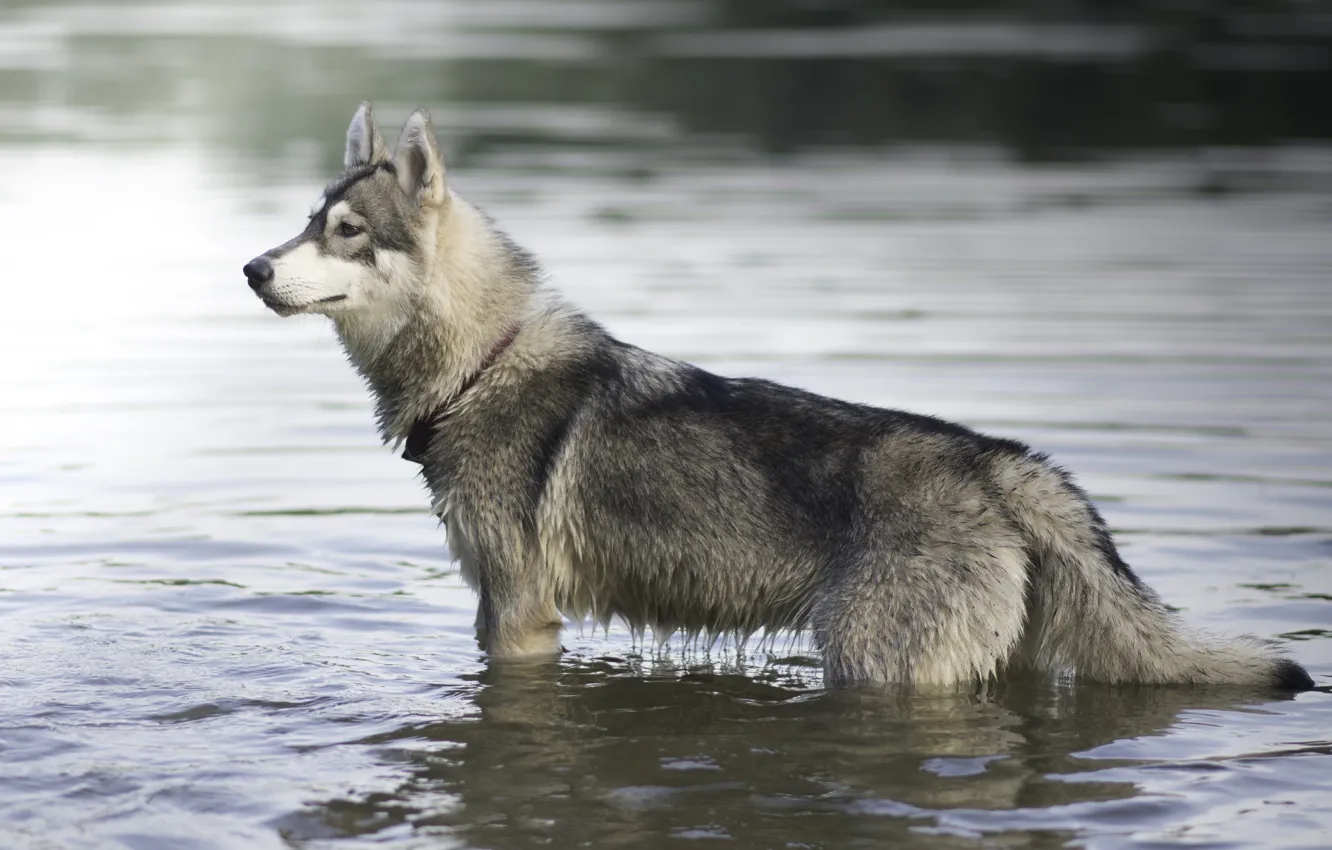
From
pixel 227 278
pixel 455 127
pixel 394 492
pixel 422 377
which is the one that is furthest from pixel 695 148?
pixel 422 377

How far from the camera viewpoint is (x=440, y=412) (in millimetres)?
7402

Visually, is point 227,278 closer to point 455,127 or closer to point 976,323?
point 976,323

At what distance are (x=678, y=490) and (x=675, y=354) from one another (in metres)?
6.59

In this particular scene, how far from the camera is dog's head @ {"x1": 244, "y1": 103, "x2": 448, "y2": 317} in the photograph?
23.6ft

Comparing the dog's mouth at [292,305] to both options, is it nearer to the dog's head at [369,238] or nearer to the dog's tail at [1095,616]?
the dog's head at [369,238]

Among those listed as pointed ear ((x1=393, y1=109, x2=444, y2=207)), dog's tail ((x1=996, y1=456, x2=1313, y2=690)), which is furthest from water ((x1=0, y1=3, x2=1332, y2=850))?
pointed ear ((x1=393, y1=109, x2=444, y2=207))

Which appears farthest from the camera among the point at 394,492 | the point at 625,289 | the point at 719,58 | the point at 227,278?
the point at 719,58

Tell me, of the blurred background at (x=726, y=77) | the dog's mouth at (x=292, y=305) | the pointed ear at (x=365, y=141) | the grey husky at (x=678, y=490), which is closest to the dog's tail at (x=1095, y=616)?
the grey husky at (x=678, y=490)

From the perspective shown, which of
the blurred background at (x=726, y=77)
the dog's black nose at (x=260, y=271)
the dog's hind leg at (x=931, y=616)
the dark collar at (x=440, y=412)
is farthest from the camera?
the blurred background at (x=726, y=77)

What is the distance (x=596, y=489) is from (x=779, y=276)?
999 cm

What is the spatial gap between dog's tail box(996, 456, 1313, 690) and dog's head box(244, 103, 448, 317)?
8.64ft

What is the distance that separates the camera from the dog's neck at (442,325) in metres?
7.40

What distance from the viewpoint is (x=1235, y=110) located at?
28062 mm

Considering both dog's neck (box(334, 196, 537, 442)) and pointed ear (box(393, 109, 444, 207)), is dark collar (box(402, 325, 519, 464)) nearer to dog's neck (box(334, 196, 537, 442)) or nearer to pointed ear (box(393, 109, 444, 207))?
dog's neck (box(334, 196, 537, 442))
